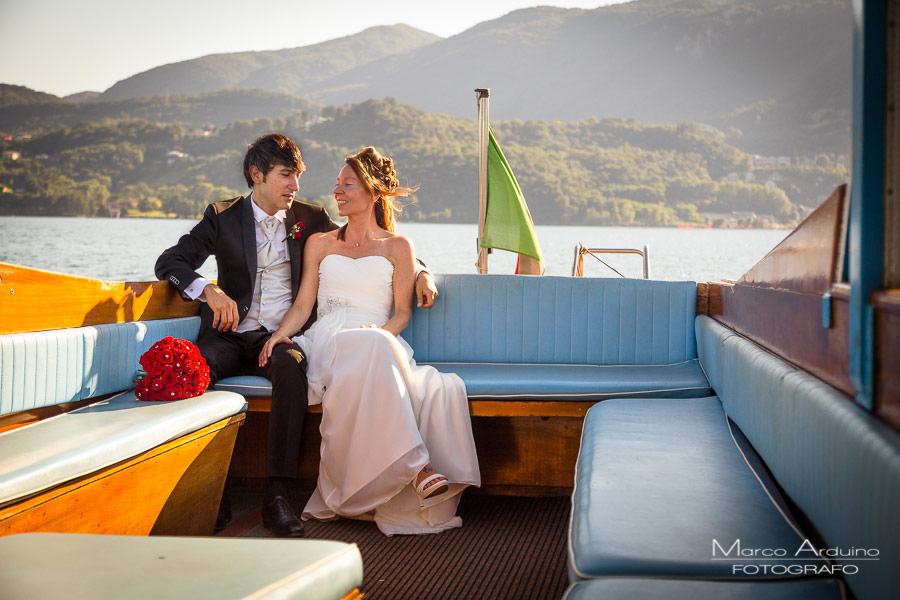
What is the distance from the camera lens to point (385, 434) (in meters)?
2.63

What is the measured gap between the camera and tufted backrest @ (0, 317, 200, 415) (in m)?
2.33

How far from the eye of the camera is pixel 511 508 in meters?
2.94

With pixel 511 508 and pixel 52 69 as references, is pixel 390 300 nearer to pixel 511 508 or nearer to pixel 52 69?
pixel 511 508

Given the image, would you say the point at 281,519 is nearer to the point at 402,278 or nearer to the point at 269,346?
the point at 269,346

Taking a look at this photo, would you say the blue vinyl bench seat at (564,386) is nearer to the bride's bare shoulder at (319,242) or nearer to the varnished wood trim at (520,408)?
the varnished wood trim at (520,408)

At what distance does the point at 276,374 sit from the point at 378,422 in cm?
45

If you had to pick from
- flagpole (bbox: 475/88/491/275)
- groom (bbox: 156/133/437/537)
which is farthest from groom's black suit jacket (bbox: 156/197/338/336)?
flagpole (bbox: 475/88/491/275)

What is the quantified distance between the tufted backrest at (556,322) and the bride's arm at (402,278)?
0.79ft

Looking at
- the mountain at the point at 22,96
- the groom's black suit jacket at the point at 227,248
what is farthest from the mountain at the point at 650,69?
the groom's black suit jacket at the point at 227,248

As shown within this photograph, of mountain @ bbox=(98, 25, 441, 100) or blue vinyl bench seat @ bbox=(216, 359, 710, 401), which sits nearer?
blue vinyl bench seat @ bbox=(216, 359, 710, 401)

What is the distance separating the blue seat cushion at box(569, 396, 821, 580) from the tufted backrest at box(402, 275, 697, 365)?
118 cm

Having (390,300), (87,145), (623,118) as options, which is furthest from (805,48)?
(390,300)

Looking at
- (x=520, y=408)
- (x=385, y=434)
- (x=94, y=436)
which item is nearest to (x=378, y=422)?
(x=385, y=434)

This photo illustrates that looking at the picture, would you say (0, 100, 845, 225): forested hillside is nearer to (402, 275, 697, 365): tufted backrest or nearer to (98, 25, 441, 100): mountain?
(98, 25, 441, 100): mountain
